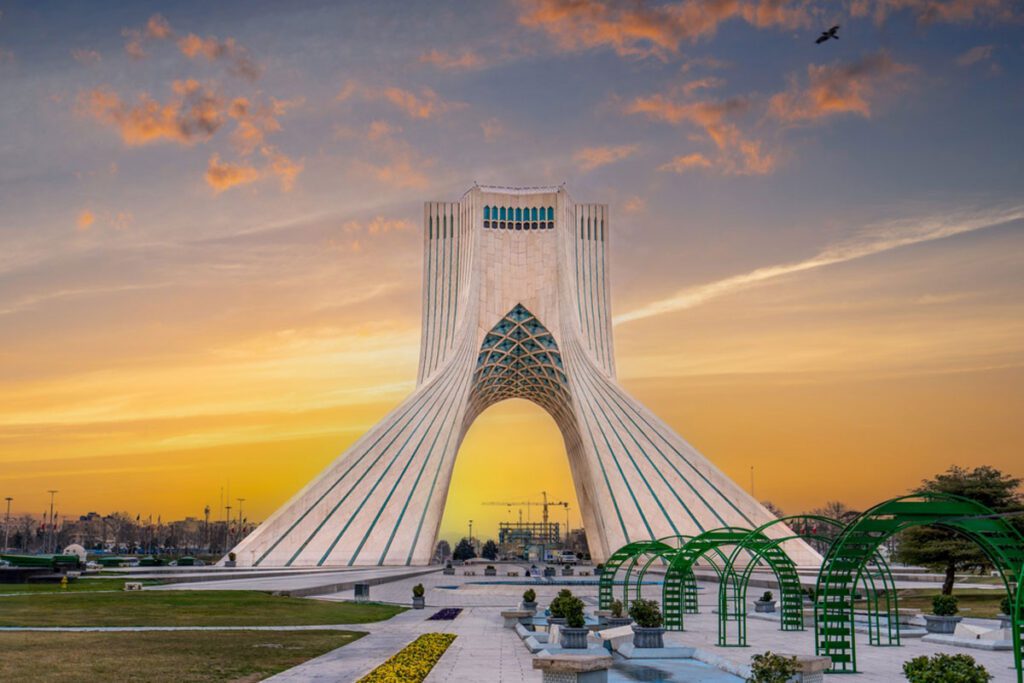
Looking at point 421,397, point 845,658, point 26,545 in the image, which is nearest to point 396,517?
point 421,397

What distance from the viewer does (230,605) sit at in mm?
19641

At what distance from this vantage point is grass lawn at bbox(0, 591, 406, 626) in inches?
641

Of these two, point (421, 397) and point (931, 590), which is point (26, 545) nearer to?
point (421, 397)

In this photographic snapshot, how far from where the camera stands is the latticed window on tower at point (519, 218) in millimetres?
49344

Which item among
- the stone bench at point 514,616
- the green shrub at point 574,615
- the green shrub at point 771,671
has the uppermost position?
the green shrub at point 771,671

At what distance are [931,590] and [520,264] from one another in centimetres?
2709

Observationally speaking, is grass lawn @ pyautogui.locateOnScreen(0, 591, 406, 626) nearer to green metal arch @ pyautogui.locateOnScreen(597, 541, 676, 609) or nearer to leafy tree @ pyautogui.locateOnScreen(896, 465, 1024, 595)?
green metal arch @ pyautogui.locateOnScreen(597, 541, 676, 609)

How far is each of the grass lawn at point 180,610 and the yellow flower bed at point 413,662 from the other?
4.28 metres

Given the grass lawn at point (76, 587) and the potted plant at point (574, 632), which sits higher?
the potted plant at point (574, 632)

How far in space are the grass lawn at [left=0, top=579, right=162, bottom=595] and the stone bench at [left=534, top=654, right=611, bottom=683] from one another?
1959 centimetres

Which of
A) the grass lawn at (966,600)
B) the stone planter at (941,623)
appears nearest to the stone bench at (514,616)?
the stone planter at (941,623)

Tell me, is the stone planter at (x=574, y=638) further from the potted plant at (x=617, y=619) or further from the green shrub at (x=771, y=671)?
the green shrub at (x=771, y=671)

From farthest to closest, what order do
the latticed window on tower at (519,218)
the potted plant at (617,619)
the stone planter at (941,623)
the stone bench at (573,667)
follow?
the latticed window on tower at (519,218) < the potted plant at (617,619) < the stone planter at (941,623) < the stone bench at (573,667)

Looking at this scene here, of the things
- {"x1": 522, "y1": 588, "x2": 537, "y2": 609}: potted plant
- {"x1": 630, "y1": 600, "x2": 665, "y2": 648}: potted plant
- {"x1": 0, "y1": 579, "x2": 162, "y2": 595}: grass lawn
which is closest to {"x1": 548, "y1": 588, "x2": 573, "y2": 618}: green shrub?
{"x1": 630, "y1": 600, "x2": 665, "y2": 648}: potted plant
